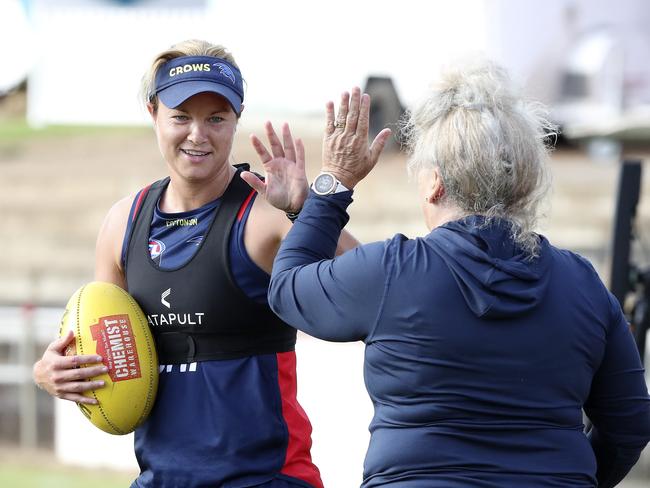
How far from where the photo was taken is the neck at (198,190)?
2.85 meters

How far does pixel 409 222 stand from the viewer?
14.2m

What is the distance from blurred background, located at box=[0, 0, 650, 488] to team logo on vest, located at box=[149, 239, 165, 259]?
1041cm

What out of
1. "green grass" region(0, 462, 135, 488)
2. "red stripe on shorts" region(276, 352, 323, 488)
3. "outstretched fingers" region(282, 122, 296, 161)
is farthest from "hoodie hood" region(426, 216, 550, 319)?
"green grass" region(0, 462, 135, 488)

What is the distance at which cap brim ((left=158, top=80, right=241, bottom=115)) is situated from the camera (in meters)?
2.72

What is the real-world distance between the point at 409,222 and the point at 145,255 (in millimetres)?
11478

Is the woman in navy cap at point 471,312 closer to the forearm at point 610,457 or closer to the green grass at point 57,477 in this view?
the forearm at point 610,457

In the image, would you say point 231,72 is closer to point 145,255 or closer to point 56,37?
point 145,255

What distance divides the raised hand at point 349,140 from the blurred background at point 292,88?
10720mm

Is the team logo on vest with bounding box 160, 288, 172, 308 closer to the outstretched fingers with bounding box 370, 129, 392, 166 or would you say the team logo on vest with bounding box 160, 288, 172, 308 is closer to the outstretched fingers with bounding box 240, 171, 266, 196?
the outstretched fingers with bounding box 240, 171, 266, 196

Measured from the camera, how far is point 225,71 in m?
2.82

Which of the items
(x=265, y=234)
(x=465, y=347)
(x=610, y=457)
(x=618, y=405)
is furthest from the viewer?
(x=265, y=234)

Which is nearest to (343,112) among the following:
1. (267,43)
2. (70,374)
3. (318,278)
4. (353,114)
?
(353,114)

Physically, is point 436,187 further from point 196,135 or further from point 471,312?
point 196,135

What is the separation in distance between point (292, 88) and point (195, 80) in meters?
16.2
